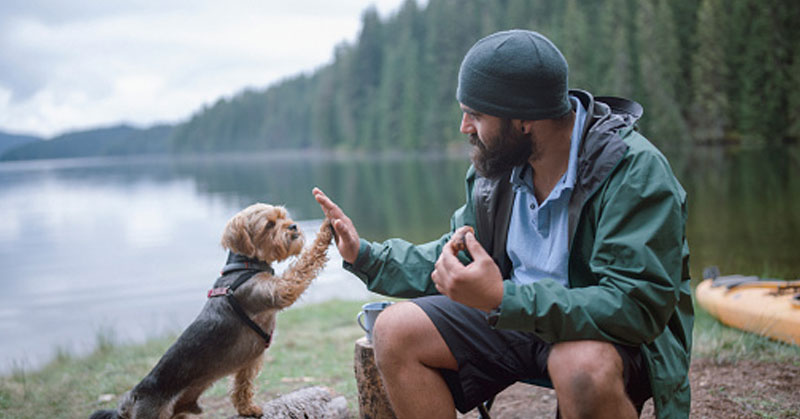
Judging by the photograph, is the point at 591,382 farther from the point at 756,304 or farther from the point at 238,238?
the point at 756,304

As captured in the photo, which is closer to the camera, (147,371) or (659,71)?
(147,371)

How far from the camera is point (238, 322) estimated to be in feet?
12.4

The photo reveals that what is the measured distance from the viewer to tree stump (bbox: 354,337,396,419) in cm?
351

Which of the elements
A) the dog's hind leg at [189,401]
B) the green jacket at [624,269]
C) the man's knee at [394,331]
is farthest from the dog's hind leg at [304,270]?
the green jacket at [624,269]

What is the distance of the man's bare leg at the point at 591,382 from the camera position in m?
2.13

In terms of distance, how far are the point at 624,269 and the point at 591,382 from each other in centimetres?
43

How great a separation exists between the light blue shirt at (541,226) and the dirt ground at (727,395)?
5.47 feet

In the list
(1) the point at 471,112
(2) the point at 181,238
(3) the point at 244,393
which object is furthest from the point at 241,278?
(2) the point at 181,238

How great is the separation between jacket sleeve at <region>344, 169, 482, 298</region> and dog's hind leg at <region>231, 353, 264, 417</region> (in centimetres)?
136

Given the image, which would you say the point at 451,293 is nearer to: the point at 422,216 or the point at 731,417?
the point at 731,417

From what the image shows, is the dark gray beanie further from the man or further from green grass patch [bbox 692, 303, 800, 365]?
green grass patch [bbox 692, 303, 800, 365]

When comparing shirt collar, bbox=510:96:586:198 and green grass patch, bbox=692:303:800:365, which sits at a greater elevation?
shirt collar, bbox=510:96:586:198

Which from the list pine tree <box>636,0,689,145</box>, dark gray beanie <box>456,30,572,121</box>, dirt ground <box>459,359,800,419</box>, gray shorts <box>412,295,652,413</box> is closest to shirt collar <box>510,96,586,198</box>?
dark gray beanie <box>456,30,572,121</box>

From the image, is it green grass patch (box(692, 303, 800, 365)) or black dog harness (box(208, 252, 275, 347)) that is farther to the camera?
green grass patch (box(692, 303, 800, 365))
